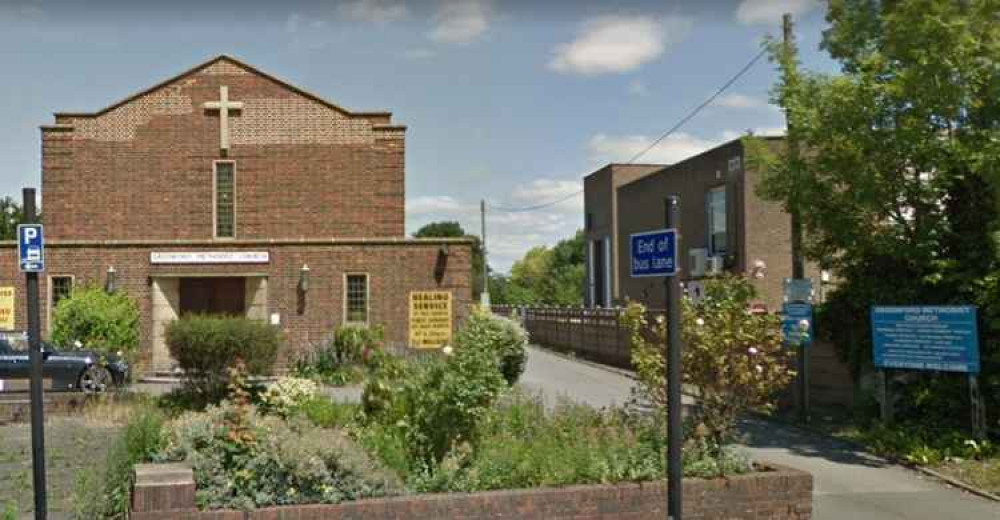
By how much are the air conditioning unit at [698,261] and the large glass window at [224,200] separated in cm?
1586

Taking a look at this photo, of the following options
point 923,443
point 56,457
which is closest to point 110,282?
point 56,457

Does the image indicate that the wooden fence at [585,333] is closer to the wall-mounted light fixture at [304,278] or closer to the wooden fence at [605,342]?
the wooden fence at [605,342]

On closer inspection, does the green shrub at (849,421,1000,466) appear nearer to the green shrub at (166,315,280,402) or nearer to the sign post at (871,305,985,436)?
the sign post at (871,305,985,436)

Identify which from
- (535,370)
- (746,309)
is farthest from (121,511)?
(535,370)

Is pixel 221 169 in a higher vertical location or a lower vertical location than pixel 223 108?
lower

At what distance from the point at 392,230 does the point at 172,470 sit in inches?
791

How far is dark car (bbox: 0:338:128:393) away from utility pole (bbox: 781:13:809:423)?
13.3 meters

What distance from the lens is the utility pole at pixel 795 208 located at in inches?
552

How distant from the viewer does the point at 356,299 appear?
2384 cm

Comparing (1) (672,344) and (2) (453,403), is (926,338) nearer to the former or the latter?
(1) (672,344)

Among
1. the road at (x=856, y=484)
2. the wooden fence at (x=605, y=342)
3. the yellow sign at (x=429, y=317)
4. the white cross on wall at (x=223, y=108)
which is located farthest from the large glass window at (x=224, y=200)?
the road at (x=856, y=484)

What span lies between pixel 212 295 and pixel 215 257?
1.15 m

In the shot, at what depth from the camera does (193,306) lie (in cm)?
2448

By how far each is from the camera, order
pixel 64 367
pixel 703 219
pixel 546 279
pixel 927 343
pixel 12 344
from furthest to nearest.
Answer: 1. pixel 546 279
2. pixel 703 219
3. pixel 64 367
4. pixel 12 344
5. pixel 927 343
